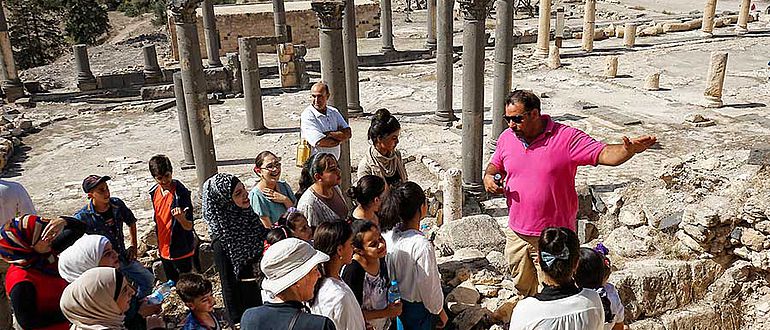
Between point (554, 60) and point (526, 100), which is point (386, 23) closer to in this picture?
point (554, 60)

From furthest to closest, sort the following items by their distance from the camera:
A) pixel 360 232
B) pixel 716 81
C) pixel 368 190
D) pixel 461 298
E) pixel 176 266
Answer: pixel 716 81, pixel 176 266, pixel 461 298, pixel 368 190, pixel 360 232

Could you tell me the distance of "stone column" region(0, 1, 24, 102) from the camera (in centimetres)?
1872

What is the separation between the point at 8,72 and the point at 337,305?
65.0 feet

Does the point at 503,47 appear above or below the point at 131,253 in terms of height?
above

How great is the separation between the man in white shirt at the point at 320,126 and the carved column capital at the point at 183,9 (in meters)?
3.10

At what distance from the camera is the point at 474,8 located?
8.80m

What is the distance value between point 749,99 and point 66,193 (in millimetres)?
17263

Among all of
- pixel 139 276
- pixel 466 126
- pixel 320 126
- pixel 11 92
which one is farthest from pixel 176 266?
pixel 11 92

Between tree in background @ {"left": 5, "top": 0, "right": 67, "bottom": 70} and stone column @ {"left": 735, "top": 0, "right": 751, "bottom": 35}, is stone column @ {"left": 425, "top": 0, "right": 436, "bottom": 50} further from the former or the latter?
tree in background @ {"left": 5, "top": 0, "right": 67, "bottom": 70}

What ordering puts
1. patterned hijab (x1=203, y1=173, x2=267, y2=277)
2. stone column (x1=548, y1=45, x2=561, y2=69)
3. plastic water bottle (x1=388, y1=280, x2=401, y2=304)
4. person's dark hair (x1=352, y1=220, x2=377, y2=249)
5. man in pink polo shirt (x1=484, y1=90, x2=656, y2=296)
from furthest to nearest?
1. stone column (x1=548, y1=45, x2=561, y2=69)
2. patterned hijab (x1=203, y1=173, x2=267, y2=277)
3. man in pink polo shirt (x1=484, y1=90, x2=656, y2=296)
4. plastic water bottle (x1=388, y1=280, x2=401, y2=304)
5. person's dark hair (x1=352, y1=220, x2=377, y2=249)

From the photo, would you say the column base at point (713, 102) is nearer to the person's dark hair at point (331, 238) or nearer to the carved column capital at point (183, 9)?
the carved column capital at point (183, 9)

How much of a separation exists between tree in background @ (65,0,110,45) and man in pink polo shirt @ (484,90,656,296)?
31532 mm

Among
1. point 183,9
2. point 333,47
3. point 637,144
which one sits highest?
point 183,9

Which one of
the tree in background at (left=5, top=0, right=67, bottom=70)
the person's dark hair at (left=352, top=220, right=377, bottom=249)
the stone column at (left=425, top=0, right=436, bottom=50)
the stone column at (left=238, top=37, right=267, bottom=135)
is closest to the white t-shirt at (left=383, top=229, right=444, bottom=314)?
the person's dark hair at (left=352, top=220, right=377, bottom=249)
